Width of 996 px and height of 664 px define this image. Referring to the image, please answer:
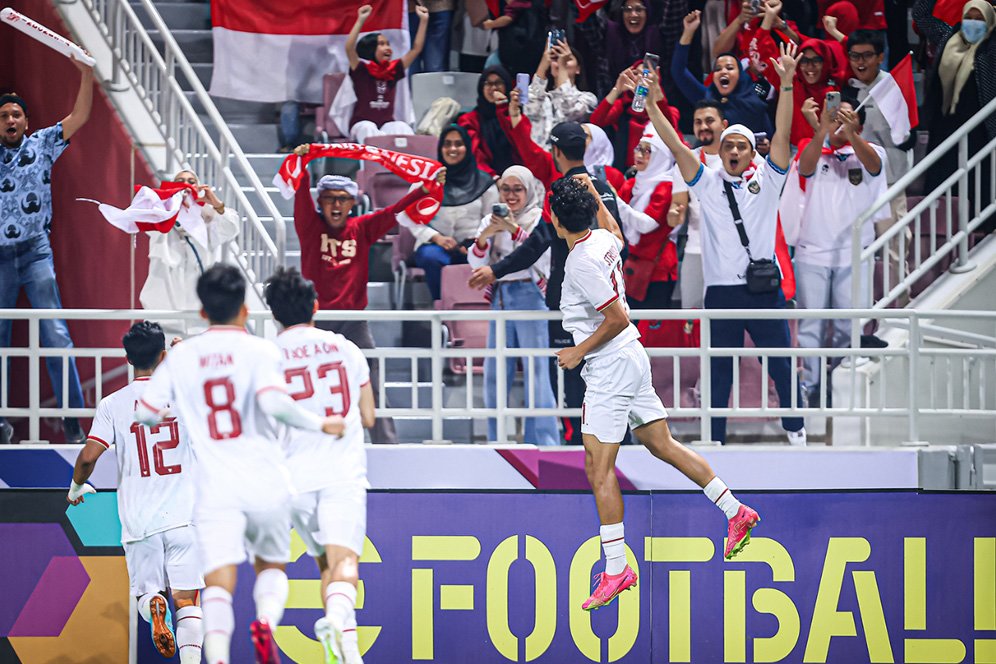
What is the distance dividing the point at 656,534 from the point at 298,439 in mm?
2976

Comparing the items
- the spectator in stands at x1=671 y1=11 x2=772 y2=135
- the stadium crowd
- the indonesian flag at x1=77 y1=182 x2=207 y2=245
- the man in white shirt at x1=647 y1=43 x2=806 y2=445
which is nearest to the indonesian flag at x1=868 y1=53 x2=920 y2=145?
the stadium crowd

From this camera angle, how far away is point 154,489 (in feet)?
26.3

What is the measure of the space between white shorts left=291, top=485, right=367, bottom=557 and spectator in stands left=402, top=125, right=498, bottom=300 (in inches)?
137

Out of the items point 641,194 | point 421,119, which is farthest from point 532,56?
point 641,194

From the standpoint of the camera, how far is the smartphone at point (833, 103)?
976cm

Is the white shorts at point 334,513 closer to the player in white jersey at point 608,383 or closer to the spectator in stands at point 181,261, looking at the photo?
the player in white jersey at point 608,383

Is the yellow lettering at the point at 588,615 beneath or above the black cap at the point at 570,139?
beneath

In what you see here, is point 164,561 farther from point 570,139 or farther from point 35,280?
point 570,139

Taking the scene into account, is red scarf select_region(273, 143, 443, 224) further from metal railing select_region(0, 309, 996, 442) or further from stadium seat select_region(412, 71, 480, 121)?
stadium seat select_region(412, 71, 480, 121)

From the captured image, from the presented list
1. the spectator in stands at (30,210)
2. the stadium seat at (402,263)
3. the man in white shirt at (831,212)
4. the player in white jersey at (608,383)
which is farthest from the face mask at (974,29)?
the spectator in stands at (30,210)

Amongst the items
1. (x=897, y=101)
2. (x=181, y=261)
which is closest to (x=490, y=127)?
(x=181, y=261)

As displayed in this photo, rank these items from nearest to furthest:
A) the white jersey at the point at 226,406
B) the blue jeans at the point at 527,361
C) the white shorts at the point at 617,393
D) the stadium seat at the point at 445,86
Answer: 1. the white jersey at the point at 226,406
2. the white shorts at the point at 617,393
3. the blue jeans at the point at 527,361
4. the stadium seat at the point at 445,86

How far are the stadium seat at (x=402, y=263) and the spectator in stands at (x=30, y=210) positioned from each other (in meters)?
2.24

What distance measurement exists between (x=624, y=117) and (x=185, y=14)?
441cm
